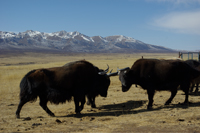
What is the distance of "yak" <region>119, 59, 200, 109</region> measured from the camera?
8.98 metres

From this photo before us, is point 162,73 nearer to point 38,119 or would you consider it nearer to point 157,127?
point 157,127

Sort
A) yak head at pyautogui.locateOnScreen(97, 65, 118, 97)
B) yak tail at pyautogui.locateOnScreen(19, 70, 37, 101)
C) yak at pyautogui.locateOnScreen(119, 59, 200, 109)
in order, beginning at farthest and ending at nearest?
yak head at pyautogui.locateOnScreen(97, 65, 118, 97) → yak at pyautogui.locateOnScreen(119, 59, 200, 109) → yak tail at pyautogui.locateOnScreen(19, 70, 37, 101)

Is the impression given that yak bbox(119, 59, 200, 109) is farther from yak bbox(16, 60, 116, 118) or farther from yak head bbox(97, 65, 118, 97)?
yak bbox(16, 60, 116, 118)

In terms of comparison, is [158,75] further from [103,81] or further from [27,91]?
[27,91]

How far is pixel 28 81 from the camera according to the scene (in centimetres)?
823

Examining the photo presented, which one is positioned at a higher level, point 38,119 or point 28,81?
point 28,81

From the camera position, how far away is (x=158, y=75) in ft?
29.5

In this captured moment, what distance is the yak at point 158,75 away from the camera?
29.5ft

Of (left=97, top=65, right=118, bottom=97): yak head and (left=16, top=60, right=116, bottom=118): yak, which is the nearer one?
(left=16, top=60, right=116, bottom=118): yak

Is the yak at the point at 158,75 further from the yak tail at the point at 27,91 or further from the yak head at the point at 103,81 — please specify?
the yak tail at the point at 27,91

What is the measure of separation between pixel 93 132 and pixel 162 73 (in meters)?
4.25

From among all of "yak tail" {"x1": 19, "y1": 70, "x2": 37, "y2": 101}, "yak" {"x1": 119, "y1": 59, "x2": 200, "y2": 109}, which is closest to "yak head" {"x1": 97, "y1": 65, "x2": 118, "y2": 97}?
"yak" {"x1": 119, "y1": 59, "x2": 200, "y2": 109}

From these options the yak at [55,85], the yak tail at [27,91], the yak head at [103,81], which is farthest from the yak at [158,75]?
the yak tail at [27,91]

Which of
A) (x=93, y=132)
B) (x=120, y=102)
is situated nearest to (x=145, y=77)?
(x=120, y=102)
